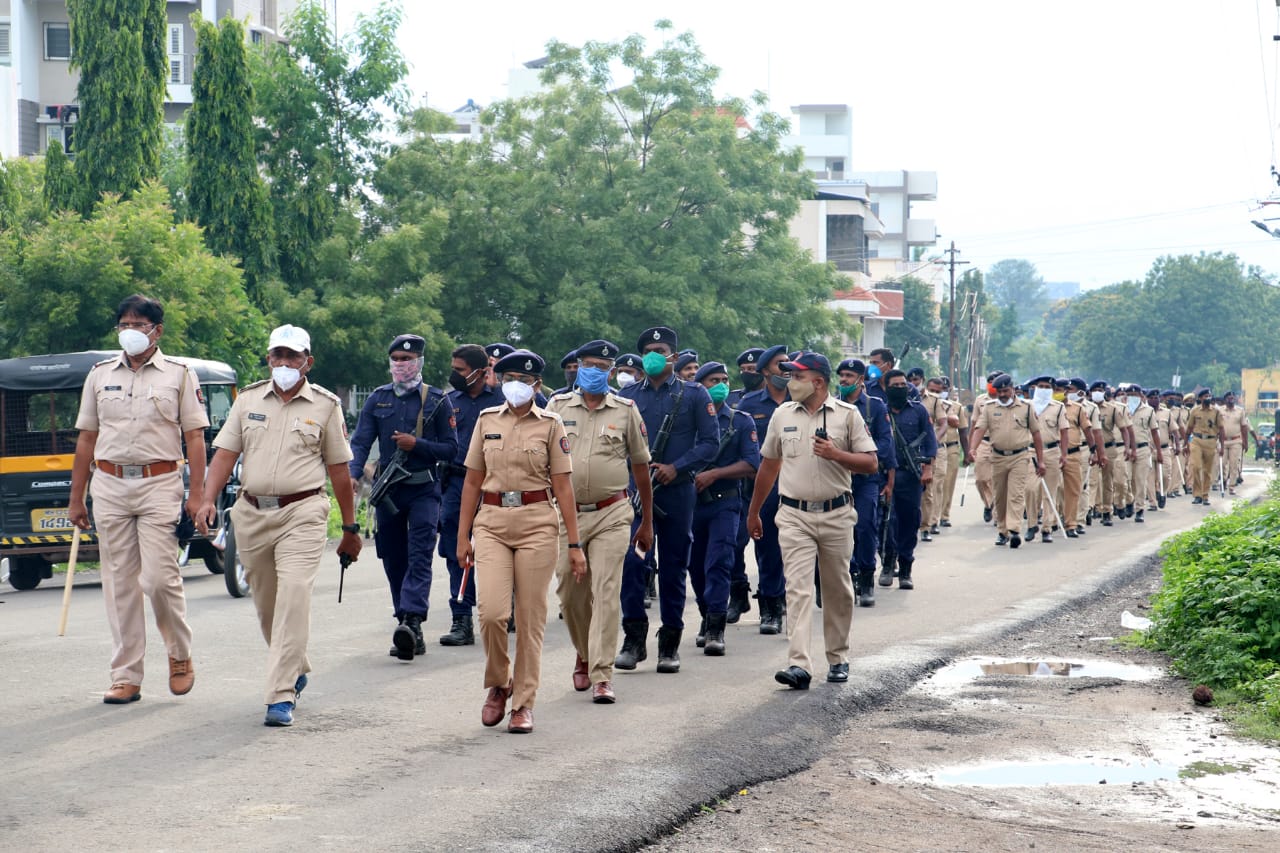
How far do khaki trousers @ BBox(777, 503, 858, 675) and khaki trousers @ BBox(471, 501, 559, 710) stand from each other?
5.72 feet

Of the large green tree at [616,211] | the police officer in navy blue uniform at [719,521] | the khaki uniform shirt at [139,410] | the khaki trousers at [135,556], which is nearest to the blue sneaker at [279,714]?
the khaki trousers at [135,556]

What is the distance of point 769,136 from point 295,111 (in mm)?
11443

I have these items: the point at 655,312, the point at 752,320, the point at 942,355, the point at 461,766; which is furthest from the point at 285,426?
the point at 942,355

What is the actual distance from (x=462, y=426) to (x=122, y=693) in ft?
10.1

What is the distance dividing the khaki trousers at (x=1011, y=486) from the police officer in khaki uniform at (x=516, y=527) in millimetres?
11795

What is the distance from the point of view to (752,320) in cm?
3900

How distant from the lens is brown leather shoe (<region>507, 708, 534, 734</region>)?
7.76m

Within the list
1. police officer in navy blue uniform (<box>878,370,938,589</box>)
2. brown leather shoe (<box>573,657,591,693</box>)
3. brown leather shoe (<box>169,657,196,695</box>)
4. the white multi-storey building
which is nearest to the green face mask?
brown leather shoe (<box>573,657,591,693</box>)

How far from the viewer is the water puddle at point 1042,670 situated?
1021cm

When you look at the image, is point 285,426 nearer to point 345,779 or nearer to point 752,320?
point 345,779

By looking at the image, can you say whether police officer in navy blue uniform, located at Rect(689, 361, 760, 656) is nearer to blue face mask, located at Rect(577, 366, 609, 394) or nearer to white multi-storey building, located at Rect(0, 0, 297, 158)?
blue face mask, located at Rect(577, 366, 609, 394)

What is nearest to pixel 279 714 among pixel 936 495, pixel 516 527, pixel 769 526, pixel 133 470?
pixel 516 527

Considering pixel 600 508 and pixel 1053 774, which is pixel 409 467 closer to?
pixel 600 508

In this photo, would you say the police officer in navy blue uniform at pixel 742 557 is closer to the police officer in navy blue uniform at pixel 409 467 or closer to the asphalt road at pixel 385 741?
the asphalt road at pixel 385 741
